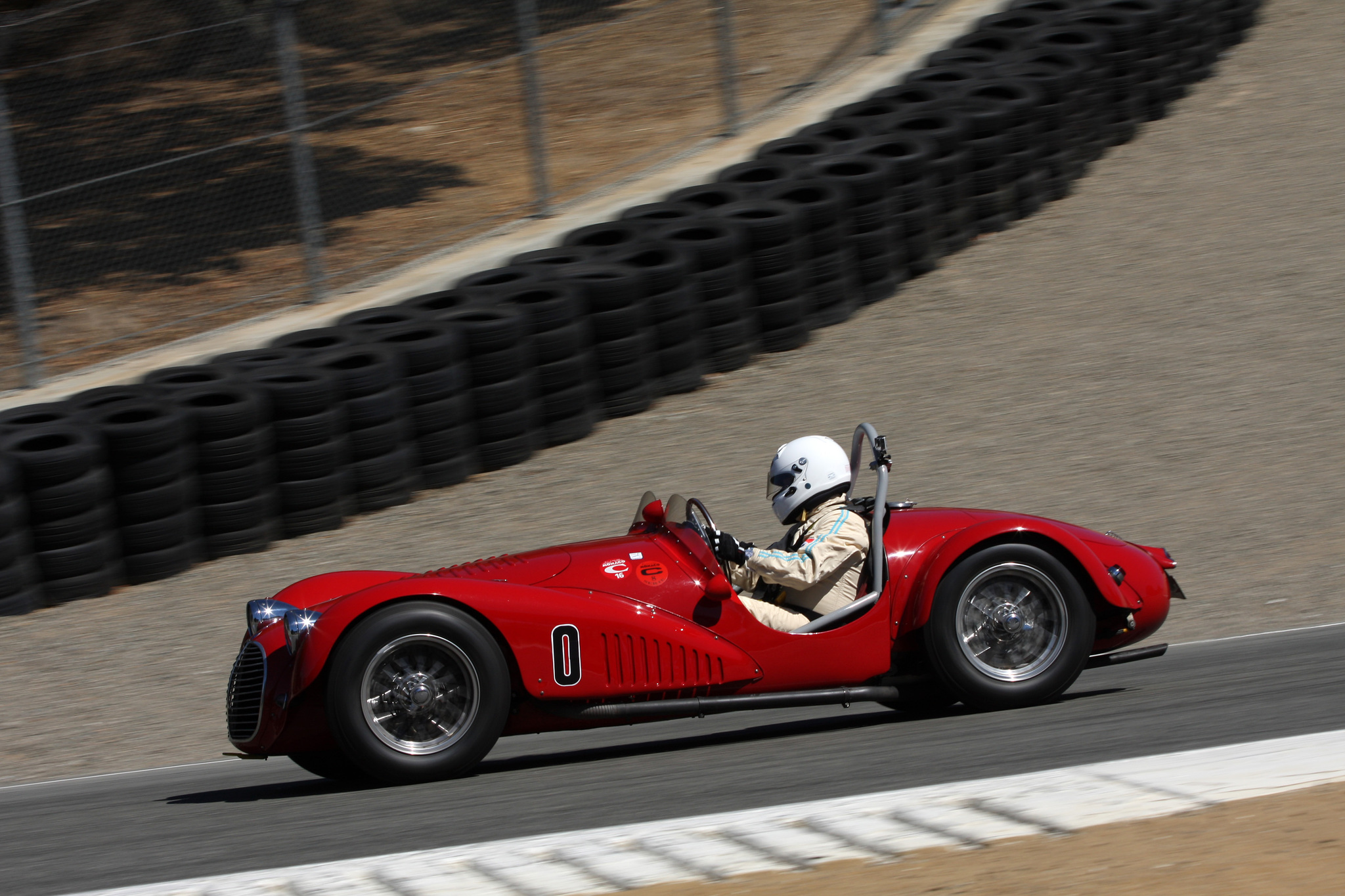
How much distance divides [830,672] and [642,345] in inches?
229

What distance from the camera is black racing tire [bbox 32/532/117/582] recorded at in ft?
28.6

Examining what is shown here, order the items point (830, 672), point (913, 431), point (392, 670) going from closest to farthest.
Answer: point (392, 670), point (830, 672), point (913, 431)

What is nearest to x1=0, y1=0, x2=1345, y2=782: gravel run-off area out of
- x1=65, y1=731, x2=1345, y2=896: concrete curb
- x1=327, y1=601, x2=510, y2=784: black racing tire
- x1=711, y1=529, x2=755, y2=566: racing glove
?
x1=327, y1=601, x2=510, y2=784: black racing tire

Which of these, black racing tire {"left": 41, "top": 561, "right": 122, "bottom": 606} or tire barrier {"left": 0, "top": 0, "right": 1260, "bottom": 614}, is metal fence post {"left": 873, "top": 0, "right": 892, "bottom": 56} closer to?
tire barrier {"left": 0, "top": 0, "right": 1260, "bottom": 614}

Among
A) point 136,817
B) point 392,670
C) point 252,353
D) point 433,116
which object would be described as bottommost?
point 136,817

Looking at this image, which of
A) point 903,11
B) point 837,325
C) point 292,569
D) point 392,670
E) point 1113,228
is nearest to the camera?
point 392,670

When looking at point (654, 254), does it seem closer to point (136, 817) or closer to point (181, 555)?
point (181, 555)

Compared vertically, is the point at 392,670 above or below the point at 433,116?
below

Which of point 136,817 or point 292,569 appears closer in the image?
point 136,817

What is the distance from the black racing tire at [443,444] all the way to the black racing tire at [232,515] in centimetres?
115

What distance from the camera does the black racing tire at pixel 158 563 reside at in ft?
29.7

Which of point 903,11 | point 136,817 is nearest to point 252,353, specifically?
point 136,817

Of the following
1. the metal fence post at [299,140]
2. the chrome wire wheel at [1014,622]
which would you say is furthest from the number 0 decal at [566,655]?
the metal fence post at [299,140]

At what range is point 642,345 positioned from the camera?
11.1 meters
